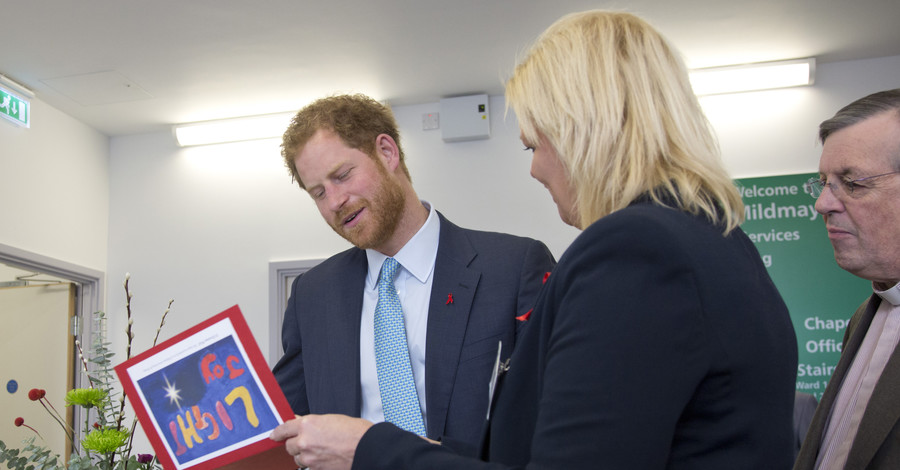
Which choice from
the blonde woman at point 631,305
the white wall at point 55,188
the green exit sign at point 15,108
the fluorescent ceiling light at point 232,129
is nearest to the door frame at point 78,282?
the white wall at point 55,188

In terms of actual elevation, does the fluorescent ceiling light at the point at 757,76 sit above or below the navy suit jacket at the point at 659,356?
above

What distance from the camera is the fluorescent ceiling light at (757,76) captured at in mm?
4988

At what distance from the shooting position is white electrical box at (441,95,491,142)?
5359 mm

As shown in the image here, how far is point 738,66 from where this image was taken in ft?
16.6

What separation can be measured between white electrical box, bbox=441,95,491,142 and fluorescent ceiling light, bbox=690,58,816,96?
134 cm

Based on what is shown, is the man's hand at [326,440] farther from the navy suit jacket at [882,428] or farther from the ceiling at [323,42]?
the ceiling at [323,42]

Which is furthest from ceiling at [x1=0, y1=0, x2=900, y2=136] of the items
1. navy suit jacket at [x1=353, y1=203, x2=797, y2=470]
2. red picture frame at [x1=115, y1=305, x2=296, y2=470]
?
navy suit jacket at [x1=353, y1=203, x2=797, y2=470]

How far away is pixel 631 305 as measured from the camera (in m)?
0.86

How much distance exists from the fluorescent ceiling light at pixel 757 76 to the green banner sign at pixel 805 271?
60 centimetres

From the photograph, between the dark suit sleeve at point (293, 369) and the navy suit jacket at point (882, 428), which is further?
the dark suit sleeve at point (293, 369)

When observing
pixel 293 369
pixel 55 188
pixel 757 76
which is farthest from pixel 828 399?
pixel 55 188

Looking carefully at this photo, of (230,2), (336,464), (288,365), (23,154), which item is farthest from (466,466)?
(23,154)

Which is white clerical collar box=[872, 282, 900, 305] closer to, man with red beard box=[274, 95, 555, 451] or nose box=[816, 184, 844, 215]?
nose box=[816, 184, 844, 215]

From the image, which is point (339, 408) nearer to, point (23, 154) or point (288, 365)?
point (288, 365)
